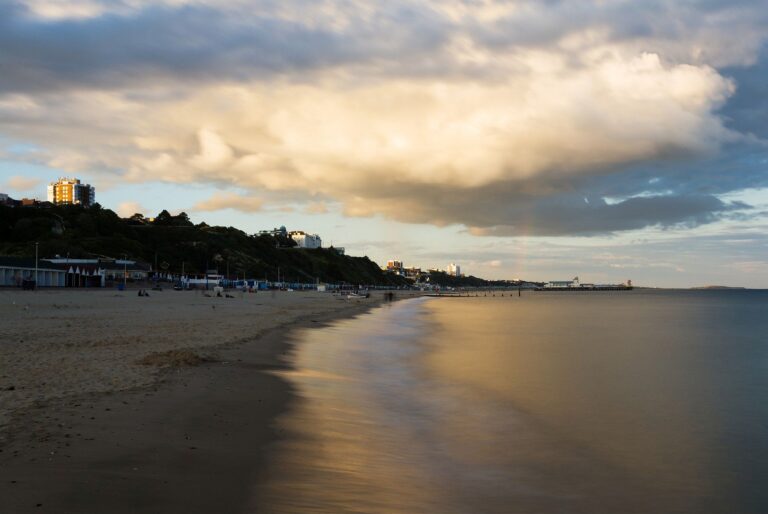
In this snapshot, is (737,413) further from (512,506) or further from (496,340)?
(496,340)

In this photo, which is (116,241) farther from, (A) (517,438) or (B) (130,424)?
(A) (517,438)

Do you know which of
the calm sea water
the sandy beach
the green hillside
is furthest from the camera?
the green hillside

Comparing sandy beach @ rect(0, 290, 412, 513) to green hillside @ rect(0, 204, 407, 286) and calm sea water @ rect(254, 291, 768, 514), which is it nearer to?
calm sea water @ rect(254, 291, 768, 514)

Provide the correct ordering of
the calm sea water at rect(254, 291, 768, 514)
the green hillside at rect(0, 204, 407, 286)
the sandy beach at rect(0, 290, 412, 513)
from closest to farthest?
the sandy beach at rect(0, 290, 412, 513) < the calm sea water at rect(254, 291, 768, 514) < the green hillside at rect(0, 204, 407, 286)

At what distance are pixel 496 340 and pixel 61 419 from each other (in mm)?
28216

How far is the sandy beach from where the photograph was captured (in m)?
6.47

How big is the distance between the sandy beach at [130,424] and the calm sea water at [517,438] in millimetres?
822

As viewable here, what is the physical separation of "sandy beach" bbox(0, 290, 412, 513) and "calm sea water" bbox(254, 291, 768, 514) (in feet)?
2.70

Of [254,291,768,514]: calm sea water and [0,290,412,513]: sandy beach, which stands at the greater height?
[0,290,412,513]: sandy beach

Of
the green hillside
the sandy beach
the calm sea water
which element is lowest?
the calm sea water

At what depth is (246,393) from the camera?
12.9 m

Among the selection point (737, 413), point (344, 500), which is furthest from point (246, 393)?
point (737, 413)

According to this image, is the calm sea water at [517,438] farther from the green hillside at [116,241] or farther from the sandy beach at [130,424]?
the green hillside at [116,241]

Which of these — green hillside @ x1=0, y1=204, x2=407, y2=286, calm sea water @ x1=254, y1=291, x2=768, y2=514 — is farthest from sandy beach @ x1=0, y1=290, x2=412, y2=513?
green hillside @ x1=0, y1=204, x2=407, y2=286
